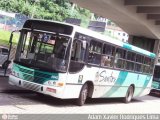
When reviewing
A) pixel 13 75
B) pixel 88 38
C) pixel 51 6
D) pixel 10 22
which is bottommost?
pixel 13 75

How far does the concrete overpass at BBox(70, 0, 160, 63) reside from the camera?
25219mm

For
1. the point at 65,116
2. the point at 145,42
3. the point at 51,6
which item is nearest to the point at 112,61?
the point at 65,116

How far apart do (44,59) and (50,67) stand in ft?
1.09

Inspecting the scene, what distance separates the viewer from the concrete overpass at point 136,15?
2522cm

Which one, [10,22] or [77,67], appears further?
[10,22]

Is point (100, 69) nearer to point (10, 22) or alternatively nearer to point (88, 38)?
point (88, 38)

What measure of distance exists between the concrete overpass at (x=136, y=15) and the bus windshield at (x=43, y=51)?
10.9m

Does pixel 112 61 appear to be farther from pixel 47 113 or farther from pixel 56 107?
pixel 47 113

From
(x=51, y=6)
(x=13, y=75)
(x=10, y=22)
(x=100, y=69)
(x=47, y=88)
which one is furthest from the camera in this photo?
(x=51, y=6)

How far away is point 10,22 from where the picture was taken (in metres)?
58.7

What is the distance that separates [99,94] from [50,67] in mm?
3393

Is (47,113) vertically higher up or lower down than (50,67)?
lower down

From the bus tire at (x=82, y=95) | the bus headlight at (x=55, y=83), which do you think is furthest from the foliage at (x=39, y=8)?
the bus headlight at (x=55, y=83)

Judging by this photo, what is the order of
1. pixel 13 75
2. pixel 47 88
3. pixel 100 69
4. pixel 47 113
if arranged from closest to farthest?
pixel 47 113 < pixel 47 88 < pixel 13 75 < pixel 100 69
